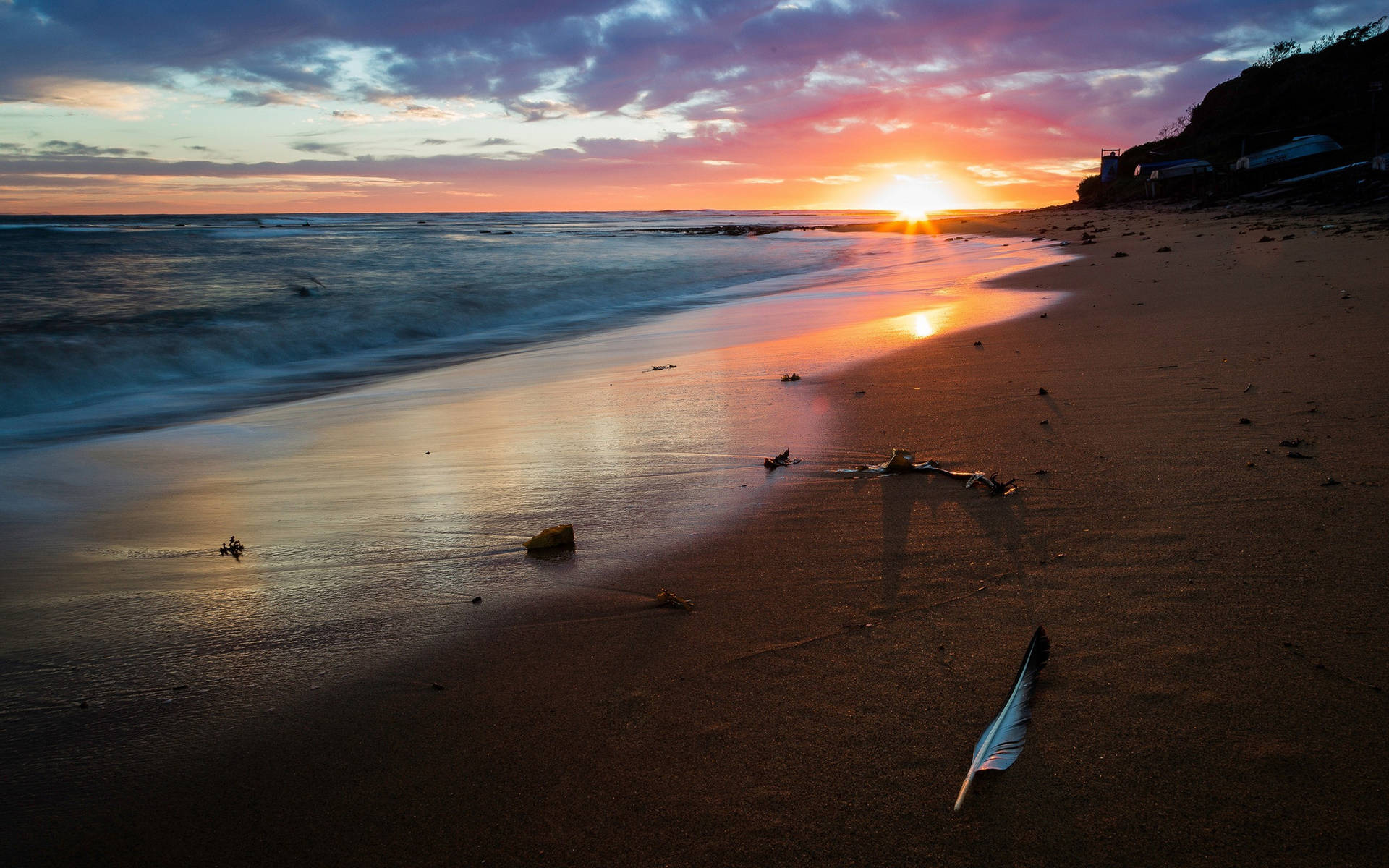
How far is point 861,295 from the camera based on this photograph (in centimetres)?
1222

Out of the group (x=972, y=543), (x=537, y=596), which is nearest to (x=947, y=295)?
(x=972, y=543)

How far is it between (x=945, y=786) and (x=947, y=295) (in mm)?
10295

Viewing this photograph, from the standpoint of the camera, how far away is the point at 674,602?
7.57ft

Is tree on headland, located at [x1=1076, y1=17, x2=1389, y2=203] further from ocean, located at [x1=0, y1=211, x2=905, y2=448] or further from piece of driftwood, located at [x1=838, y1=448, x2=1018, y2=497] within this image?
piece of driftwood, located at [x1=838, y1=448, x2=1018, y2=497]

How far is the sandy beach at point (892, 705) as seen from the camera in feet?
4.66

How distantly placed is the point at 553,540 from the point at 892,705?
1.46 meters

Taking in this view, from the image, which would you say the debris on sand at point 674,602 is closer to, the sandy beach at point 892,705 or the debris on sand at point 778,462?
the sandy beach at point 892,705

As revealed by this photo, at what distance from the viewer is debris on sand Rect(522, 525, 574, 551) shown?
110 inches

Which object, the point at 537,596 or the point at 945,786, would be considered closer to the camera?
the point at 945,786

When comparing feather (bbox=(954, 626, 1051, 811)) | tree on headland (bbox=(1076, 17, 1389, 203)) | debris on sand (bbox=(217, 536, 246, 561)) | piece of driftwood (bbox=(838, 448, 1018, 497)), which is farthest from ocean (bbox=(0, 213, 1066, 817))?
tree on headland (bbox=(1076, 17, 1389, 203))

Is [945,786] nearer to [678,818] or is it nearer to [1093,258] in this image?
[678,818]

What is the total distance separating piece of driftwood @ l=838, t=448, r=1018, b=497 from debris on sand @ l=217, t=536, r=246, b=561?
2.54 metres

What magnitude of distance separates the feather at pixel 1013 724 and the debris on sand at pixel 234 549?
2733 mm

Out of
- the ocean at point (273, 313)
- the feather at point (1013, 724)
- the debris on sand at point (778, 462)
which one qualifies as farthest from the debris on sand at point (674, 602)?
the ocean at point (273, 313)
